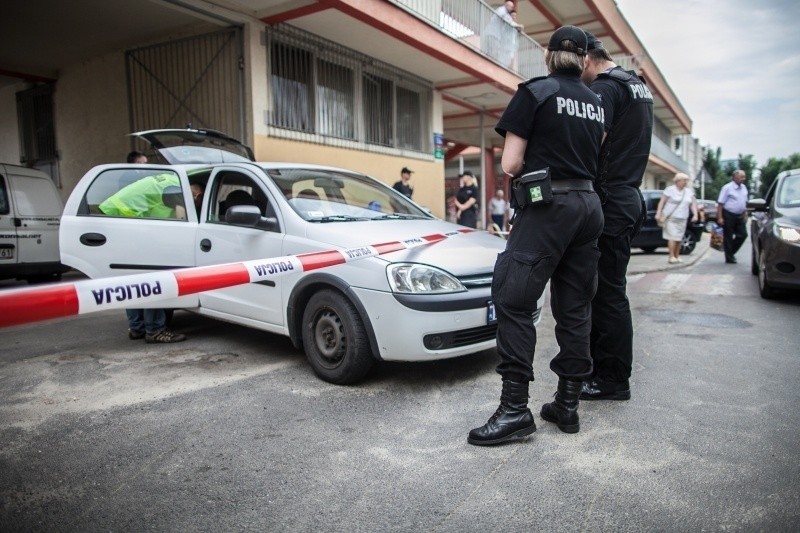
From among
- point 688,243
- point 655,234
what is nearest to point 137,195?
point 655,234

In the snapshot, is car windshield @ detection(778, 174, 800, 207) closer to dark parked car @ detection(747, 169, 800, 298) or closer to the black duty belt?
dark parked car @ detection(747, 169, 800, 298)

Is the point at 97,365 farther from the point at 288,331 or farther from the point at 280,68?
the point at 280,68

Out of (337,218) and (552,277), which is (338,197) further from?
(552,277)

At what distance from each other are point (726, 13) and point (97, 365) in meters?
8.72

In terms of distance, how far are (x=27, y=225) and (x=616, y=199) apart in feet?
25.5

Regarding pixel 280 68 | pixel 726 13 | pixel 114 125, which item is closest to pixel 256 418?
pixel 280 68

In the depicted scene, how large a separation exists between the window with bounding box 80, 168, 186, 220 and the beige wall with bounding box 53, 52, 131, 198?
240 inches

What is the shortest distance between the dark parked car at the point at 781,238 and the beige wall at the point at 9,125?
49.7ft

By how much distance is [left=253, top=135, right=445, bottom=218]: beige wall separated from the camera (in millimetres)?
8625

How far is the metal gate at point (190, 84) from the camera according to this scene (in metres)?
8.56

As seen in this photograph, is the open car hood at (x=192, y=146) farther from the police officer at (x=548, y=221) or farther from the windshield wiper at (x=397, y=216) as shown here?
the police officer at (x=548, y=221)

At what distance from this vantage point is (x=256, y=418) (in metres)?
3.06

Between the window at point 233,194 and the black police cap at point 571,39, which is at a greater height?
the black police cap at point 571,39

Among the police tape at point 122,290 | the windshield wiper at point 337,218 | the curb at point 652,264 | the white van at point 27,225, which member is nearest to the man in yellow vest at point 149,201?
the windshield wiper at point 337,218
